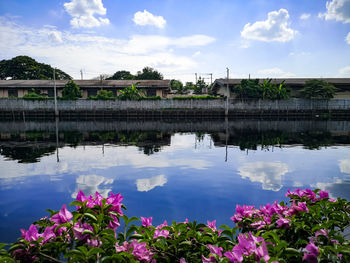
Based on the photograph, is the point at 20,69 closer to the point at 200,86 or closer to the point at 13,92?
the point at 13,92

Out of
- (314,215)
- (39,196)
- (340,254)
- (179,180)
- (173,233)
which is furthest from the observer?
(179,180)

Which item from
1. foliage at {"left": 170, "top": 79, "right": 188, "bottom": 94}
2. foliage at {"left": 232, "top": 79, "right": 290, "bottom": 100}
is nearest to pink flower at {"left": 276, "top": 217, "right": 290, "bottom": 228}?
foliage at {"left": 232, "top": 79, "right": 290, "bottom": 100}

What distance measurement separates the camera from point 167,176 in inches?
311

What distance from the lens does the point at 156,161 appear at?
10078 mm

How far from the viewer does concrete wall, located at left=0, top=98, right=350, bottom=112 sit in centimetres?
3362

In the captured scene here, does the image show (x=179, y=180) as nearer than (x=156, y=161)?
Yes

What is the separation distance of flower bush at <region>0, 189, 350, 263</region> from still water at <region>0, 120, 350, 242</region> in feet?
9.63

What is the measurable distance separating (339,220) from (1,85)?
42.3 m

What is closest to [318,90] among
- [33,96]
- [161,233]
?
[161,233]

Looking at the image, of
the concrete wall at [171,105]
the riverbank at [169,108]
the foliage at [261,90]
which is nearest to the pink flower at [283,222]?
the riverbank at [169,108]

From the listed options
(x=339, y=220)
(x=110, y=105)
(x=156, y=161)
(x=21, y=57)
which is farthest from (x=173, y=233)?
(x=21, y=57)

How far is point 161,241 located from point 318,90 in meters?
35.3

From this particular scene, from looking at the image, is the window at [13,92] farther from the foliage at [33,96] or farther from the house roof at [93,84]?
the foliage at [33,96]

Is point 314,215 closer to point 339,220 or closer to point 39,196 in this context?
point 339,220
